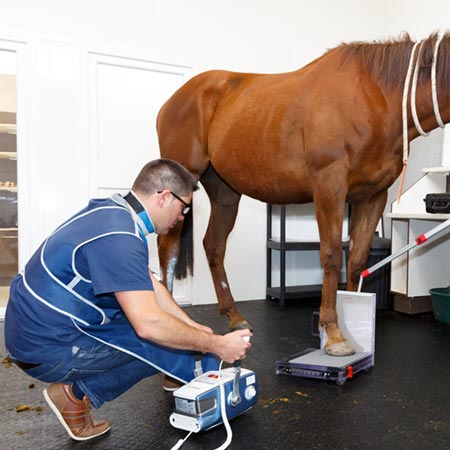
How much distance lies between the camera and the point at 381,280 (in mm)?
3391

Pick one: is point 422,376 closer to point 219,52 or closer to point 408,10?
point 219,52

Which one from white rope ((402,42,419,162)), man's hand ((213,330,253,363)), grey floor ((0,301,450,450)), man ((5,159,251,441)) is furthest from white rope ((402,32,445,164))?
man's hand ((213,330,253,363))

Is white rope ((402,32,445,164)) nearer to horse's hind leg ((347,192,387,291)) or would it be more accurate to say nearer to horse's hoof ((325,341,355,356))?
horse's hind leg ((347,192,387,291))

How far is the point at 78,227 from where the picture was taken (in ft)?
4.17

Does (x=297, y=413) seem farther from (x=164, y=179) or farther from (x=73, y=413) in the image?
(x=164, y=179)

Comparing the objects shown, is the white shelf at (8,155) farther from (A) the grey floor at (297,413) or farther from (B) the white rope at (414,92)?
(B) the white rope at (414,92)

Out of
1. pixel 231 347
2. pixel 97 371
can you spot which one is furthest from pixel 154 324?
pixel 97 371

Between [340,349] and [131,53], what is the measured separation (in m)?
2.56

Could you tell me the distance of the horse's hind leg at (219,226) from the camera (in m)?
2.80

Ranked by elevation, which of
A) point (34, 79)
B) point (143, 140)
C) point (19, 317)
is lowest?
point (19, 317)

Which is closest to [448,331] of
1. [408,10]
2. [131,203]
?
[131,203]

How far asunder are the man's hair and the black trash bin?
236 cm

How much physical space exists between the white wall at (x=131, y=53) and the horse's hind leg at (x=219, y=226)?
632 millimetres

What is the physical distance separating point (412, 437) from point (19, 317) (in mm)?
1272
